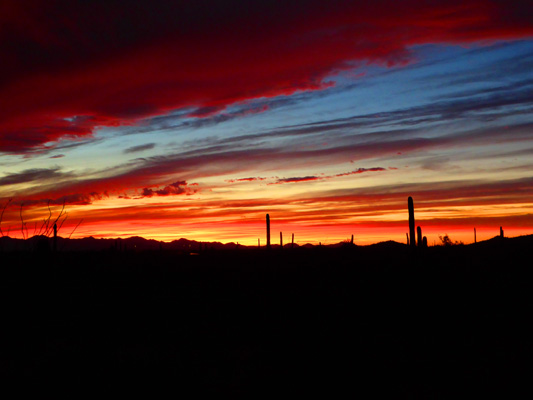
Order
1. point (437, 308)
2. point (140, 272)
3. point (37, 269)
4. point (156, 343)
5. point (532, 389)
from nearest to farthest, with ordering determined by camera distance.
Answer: point (532, 389) < point (156, 343) < point (437, 308) < point (37, 269) < point (140, 272)

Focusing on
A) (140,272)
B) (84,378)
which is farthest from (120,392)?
(140,272)

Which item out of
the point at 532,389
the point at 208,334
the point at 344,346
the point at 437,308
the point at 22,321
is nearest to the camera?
the point at 532,389

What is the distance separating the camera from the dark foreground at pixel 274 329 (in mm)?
7648

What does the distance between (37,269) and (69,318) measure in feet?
9.64

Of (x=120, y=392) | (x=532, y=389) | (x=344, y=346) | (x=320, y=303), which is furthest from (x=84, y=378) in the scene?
(x=320, y=303)

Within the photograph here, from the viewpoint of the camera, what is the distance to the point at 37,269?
14.9 meters

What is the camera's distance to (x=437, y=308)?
1328cm

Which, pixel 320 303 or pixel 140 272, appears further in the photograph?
pixel 140 272

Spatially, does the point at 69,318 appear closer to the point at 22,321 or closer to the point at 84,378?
the point at 22,321

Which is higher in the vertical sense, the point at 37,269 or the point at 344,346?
the point at 37,269

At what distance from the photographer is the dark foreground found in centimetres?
765

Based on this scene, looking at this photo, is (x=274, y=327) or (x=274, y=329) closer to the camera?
(x=274, y=329)

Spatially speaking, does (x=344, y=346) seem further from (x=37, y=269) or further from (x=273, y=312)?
(x=37, y=269)

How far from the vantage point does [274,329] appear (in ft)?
Answer: 36.6
